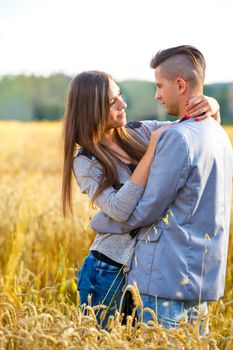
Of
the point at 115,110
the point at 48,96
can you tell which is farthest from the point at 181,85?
the point at 48,96

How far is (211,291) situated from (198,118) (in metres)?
0.71

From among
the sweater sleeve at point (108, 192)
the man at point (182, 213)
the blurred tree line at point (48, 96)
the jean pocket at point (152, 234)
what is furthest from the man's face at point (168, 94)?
the blurred tree line at point (48, 96)

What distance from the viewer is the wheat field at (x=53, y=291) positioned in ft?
6.87

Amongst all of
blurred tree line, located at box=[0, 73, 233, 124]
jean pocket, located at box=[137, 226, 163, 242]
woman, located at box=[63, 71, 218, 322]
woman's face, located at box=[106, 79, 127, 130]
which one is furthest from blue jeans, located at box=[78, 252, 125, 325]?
blurred tree line, located at box=[0, 73, 233, 124]

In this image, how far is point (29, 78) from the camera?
85.6 metres

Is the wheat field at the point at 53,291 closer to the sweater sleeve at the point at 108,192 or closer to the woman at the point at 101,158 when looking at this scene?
the woman at the point at 101,158

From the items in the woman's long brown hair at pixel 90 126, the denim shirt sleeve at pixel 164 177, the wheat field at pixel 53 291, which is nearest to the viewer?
the wheat field at pixel 53 291

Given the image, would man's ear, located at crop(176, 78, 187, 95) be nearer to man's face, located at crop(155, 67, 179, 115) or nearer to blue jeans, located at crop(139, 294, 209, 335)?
man's face, located at crop(155, 67, 179, 115)

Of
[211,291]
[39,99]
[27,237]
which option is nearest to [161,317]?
[211,291]

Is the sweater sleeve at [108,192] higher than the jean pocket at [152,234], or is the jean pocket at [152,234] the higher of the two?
the sweater sleeve at [108,192]

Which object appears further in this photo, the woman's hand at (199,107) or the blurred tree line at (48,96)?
the blurred tree line at (48,96)

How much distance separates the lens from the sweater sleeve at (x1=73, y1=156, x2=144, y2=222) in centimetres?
262

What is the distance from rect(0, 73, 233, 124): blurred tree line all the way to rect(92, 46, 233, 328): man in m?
67.6

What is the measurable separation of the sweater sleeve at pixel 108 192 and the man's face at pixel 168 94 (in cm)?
37
